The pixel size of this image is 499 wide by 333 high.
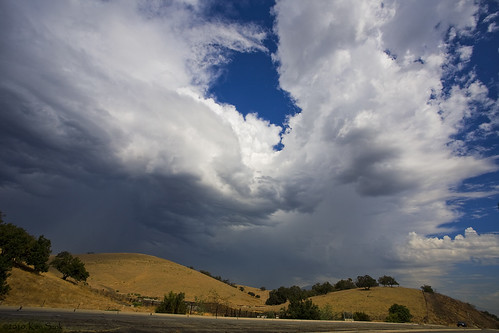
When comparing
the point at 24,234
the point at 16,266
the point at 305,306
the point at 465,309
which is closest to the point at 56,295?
the point at 16,266

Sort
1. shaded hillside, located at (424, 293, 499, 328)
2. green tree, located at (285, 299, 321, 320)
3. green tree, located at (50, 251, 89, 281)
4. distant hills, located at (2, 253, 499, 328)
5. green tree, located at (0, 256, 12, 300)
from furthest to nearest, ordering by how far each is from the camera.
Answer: shaded hillside, located at (424, 293, 499, 328) < distant hills, located at (2, 253, 499, 328) < green tree, located at (50, 251, 89, 281) < green tree, located at (285, 299, 321, 320) < green tree, located at (0, 256, 12, 300)

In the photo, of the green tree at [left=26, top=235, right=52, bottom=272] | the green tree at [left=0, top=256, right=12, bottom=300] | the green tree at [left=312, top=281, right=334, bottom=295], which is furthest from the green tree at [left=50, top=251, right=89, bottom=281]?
the green tree at [left=312, top=281, right=334, bottom=295]

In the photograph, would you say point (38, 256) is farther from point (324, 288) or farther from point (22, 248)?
point (324, 288)

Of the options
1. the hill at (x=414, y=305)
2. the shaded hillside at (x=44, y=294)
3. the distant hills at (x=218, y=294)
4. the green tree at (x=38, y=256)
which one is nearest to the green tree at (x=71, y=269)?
the distant hills at (x=218, y=294)

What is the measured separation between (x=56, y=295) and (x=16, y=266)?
8.72m

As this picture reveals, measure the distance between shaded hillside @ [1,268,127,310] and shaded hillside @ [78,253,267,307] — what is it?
3594 cm

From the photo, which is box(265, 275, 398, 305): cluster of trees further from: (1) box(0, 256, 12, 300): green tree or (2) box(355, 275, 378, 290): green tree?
(1) box(0, 256, 12, 300): green tree

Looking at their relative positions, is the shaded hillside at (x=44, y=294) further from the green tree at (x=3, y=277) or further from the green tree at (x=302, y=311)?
the green tree at (x=302, y=311)

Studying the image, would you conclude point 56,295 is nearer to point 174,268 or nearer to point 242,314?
point 242,314

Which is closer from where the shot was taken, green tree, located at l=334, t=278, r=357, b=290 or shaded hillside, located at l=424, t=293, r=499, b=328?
shaded hillside, located at l=424, t=293, r=499, b=328

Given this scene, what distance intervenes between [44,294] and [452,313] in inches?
3760

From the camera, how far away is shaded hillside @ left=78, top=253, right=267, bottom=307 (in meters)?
79.2

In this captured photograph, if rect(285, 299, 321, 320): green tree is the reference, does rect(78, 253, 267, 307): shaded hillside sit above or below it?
above

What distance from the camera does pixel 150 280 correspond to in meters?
88.9
